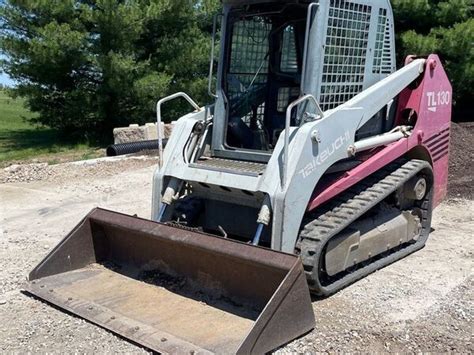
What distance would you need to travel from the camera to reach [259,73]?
5.43 metres

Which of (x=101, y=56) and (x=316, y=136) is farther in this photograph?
(x=101, y=56)

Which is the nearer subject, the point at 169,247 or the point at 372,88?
the point at 169,247

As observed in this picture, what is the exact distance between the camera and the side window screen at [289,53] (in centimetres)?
527

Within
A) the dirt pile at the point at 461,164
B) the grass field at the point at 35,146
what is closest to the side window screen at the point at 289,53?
the dirt pile at the point at 461,164

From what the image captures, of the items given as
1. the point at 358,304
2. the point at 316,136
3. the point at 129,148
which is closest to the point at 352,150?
the point at 316,136

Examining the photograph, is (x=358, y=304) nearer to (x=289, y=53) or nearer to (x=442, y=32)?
(x=289, y=53)

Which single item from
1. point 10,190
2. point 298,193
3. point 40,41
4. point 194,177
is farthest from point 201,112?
point 40,41

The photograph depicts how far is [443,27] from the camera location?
1425 cm

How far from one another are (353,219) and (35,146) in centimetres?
1307

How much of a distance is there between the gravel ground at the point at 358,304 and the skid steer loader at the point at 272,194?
0.13m

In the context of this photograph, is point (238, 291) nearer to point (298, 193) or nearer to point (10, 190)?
point (298, 193)

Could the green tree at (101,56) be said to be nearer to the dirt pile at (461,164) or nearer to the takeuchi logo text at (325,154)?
the dirt pile at (461,164)

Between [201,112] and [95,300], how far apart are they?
1948mm

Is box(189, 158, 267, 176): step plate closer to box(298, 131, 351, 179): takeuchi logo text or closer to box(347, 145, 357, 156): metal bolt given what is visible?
box(298, 131, 351, 179): takeuchi logo text
